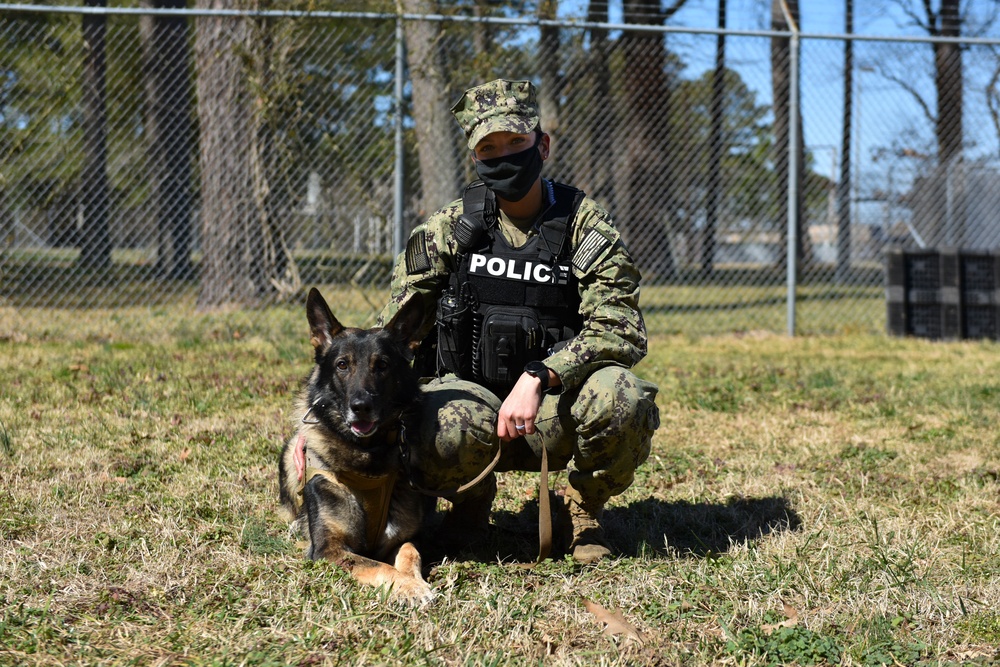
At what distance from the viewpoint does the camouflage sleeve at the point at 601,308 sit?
3.21 meters

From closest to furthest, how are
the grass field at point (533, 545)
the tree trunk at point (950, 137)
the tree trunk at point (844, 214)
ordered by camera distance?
the grass field at point (533, 545), the tree trunk at point (950, 137), the tree trunk at point (844, 214)

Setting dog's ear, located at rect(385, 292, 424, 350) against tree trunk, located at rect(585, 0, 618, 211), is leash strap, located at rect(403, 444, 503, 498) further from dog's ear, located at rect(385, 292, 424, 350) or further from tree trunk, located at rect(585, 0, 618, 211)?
tree trunk, located at rect(585, 0, 618, 211)

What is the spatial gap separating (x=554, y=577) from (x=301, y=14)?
6420 mm

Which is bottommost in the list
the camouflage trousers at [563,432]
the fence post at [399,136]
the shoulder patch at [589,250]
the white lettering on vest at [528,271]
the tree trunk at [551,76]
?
the camouflage trousers at [563,432]

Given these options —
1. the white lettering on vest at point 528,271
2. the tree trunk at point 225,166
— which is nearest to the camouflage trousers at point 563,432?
the white lettering on vest at point 528,271

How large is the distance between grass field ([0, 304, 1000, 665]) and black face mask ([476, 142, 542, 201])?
→ 4.53ft

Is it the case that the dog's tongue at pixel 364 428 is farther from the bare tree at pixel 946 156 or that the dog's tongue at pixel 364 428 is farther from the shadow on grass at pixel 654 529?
the bare tree at pixel 946 156

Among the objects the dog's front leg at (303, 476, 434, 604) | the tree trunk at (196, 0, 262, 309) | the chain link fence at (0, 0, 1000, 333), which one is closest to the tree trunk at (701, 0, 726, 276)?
the chain link fence at (0, 0, 1000, 333)

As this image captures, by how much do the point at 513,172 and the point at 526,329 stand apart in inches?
23.2

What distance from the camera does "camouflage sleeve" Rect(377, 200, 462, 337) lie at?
3.54 m

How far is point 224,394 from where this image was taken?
6000 millimetres

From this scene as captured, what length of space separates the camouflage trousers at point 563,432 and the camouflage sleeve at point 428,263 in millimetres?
396

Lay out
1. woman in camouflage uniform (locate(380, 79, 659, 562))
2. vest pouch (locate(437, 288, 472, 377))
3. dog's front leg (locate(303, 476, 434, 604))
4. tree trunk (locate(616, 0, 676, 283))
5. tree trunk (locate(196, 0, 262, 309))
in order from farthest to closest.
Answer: tree trunk (locate(616, 0, 676, 283))
tree trunk (locate(196, 0, 262, 309))
vest pouch (locate(437, 288, 472, 377))
woman in camouflage uniform (locate(380, 79, 659, 562))
dog's front leg (locate(303, 476, 434, 604))

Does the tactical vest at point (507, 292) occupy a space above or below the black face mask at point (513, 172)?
below
